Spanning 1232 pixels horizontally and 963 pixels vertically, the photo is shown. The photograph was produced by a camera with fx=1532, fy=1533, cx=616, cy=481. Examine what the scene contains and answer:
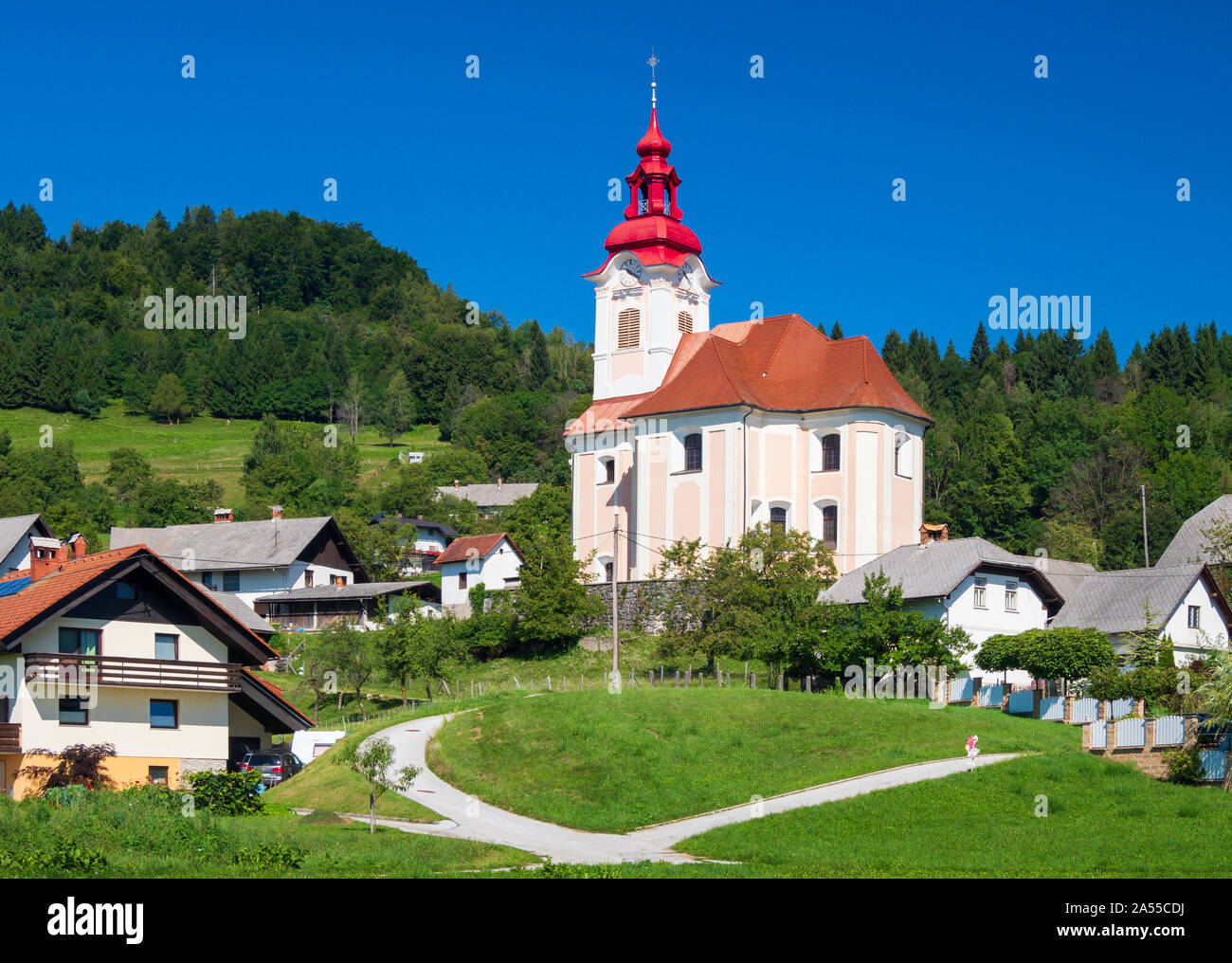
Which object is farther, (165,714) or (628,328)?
(628,328)

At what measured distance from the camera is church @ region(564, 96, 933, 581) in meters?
65.5

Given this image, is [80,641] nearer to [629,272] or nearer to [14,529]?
[629,272]

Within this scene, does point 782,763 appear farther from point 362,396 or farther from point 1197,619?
point 362,396

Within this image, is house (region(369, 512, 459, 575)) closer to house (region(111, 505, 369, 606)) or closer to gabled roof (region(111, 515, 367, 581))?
gabled roof (region(111, 515, 367, 581))

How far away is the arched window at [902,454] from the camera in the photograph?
67562 mm

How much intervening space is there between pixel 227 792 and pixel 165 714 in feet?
14.8

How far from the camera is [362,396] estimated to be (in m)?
174

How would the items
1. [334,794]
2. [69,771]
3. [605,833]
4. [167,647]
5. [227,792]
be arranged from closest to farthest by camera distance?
[605,833] < [227,792] < [69,771] < [167,647] < [334,794]

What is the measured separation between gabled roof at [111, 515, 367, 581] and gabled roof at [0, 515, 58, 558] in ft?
28.6

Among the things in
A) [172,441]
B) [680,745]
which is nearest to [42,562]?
[680,745]

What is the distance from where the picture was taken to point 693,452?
219 feet

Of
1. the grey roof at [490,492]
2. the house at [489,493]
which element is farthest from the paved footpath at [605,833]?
the grey roof at [490,492]
